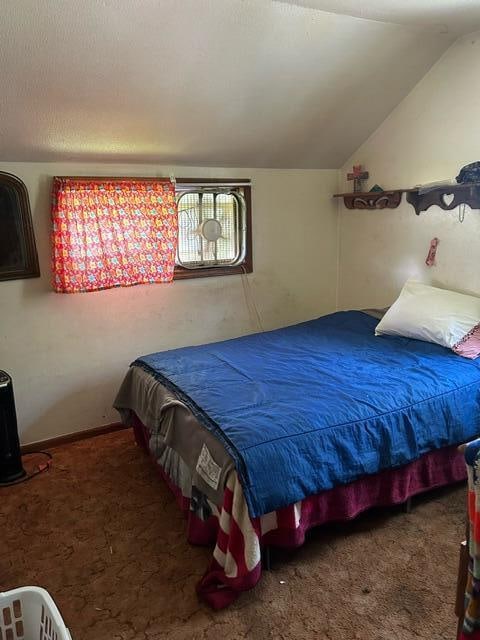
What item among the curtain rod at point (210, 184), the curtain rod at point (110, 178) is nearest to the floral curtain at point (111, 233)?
the curtain rod at point (110, 178)

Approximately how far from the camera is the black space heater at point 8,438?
103 inches

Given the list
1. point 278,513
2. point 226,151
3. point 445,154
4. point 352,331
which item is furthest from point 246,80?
point 278,513

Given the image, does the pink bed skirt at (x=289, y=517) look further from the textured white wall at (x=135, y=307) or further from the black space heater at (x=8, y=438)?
the textured white wall at (x=135, y=307)

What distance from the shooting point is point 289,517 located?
1912 millimetres

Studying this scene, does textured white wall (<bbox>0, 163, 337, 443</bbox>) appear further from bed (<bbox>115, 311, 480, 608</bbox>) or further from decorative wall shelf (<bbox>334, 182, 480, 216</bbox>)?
bed (<bbox>115, 311, 480, 608</bbox>)

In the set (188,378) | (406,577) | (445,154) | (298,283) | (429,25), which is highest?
(429,25)

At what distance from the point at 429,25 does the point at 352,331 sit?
1.79 metres

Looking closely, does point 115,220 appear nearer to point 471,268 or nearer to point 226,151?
point 226,151

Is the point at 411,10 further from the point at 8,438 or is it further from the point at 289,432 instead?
the point at 8,438

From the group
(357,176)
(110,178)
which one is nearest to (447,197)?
(357,176)

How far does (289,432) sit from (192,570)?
72cm

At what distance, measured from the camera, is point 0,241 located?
276 cm

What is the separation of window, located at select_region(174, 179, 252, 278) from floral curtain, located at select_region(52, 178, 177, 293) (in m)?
0.18

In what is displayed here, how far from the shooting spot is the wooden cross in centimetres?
366
